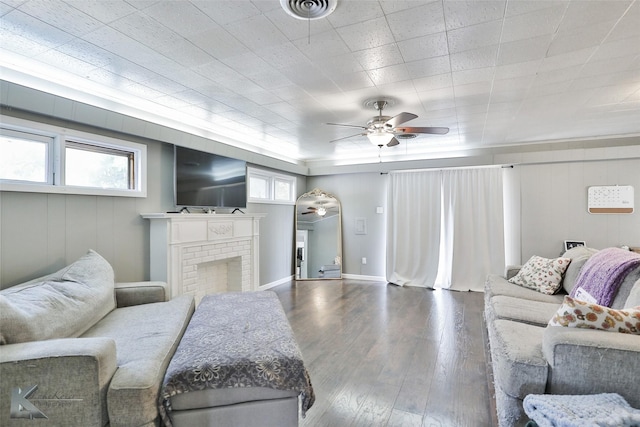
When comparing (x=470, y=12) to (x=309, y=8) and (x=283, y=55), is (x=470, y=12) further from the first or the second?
(x=283, y=55)

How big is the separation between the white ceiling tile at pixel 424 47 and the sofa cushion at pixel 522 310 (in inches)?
80.4

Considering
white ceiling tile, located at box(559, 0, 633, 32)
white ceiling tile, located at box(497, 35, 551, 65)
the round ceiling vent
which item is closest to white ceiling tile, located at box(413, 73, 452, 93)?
white ceiling tile, located at box(497, 35, 551, 65)

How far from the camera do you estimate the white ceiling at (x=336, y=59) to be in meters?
1.79

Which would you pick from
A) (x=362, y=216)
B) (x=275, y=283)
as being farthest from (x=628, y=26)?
(x=275, y=283)

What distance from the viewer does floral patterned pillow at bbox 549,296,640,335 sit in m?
1.59

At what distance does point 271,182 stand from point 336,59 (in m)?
3.47

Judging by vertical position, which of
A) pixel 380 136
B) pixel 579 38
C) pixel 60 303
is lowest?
pixel 60 303

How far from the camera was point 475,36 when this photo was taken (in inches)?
79.5

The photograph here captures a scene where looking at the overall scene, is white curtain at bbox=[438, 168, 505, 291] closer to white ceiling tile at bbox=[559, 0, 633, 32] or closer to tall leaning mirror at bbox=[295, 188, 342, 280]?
tall leaning mirror at bbox=[295, 188, 342, 280]

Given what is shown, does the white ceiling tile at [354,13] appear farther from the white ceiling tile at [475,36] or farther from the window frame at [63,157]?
the window frame at [63,157]

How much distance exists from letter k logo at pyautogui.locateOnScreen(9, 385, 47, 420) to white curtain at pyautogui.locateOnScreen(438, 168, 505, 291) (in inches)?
210

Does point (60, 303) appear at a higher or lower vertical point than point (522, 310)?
higher

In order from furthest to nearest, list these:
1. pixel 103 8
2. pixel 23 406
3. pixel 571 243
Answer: pixel 571 243
pixel 103 8
pixel 23 406

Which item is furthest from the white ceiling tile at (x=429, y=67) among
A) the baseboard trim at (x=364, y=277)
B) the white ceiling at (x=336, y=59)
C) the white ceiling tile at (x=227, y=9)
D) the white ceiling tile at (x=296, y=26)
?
the baseboard trim at (x=364, y=277)
